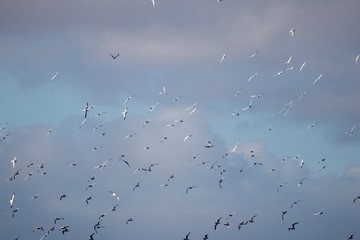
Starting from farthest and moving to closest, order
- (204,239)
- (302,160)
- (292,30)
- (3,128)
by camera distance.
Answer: (302,160) < (204,239) < (3,128) < (292,30)

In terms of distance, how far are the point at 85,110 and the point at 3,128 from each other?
15.1 metres

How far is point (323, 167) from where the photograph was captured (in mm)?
98688

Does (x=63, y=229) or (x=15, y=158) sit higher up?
(x=15, y=158)

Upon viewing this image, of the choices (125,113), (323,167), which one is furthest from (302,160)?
(125,113)

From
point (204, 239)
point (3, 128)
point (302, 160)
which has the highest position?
point (302, 160)

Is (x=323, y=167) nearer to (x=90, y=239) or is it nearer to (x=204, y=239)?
(x=204, y=239)

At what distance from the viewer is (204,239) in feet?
299

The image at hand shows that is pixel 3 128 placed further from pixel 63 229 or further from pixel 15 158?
pixel 63 229

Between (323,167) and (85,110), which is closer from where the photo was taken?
(85,110)

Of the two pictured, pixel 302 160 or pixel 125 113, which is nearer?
pixel 125 113

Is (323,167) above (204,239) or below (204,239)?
above

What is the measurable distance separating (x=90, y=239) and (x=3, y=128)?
23.1m

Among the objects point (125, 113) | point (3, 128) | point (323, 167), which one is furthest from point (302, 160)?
point (3, 128)

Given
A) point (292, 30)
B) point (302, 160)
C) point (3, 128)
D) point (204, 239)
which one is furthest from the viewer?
point (302, 160)
